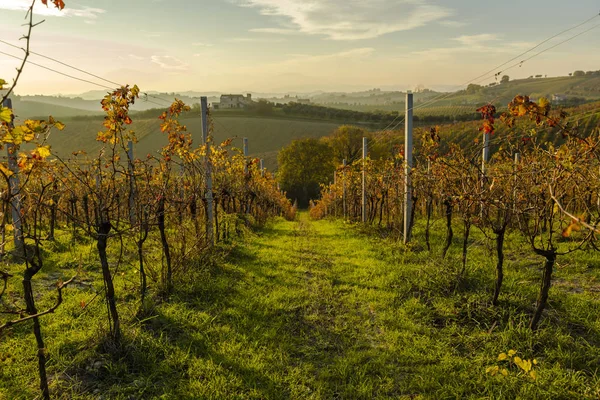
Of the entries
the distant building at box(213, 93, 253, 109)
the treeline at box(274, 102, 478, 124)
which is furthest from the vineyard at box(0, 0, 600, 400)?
the distant building at box(213, 93, 253, 109)

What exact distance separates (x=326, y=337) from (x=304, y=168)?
123ft

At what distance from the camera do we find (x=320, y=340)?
4.08m

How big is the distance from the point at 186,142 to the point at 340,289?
3987 millimetres

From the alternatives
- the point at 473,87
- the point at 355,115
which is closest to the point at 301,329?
the point at 473,87

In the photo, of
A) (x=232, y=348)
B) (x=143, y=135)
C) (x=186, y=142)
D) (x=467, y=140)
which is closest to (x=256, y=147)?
(x=143, y=135)

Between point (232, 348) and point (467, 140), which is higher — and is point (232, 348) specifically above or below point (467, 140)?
below

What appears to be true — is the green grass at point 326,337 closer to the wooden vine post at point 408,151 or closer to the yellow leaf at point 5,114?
the wooden vine post at point 408,151

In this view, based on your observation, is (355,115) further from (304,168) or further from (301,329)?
(301,329)

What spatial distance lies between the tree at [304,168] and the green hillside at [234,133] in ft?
23.5

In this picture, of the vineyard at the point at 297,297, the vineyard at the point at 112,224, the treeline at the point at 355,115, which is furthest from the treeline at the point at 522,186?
the treeline at the point at 355,115

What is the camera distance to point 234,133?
57.3 metres

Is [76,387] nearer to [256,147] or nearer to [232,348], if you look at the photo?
[232,348]

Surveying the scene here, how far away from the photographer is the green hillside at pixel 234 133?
170ft

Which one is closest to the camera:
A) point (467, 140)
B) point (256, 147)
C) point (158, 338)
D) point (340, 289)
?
point (158, 338)
